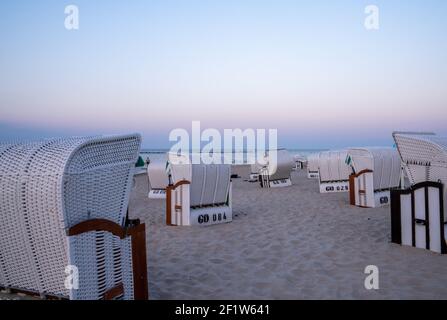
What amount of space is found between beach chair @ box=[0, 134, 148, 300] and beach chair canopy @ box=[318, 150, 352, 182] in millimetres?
12349

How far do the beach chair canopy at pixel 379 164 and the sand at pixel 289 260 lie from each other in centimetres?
188

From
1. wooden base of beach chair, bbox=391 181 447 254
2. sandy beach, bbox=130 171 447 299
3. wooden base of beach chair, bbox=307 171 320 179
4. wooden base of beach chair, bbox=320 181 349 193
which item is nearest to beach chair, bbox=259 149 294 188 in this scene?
wooden base of beach chair, bbox=320 181 349 193

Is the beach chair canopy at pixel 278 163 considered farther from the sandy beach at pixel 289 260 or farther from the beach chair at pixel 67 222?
the beach chair at pixel 67 222

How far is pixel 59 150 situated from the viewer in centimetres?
333

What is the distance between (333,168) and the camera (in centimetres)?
1524

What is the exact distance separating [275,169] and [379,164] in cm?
660

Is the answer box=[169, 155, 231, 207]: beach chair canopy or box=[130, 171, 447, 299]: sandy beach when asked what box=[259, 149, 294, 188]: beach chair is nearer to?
box=[130, 171, 447, 299]: sandy beach

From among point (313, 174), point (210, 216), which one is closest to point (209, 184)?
point (210, 216)

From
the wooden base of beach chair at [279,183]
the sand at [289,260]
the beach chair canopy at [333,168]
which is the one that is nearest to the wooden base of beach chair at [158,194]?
the sand at [289,260]
